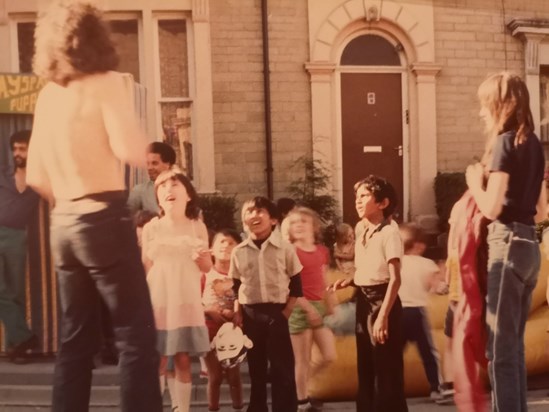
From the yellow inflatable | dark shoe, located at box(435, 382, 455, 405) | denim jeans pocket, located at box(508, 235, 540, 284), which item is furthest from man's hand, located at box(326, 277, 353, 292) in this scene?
denim jeans pocket, located at box(508, 235, 540, 284)

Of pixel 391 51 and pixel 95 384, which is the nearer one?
pixel 95 384

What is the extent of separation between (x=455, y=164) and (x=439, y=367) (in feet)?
3.22

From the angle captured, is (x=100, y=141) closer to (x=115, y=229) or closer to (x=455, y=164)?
(x=115, y=229)

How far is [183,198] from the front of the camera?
2893mm

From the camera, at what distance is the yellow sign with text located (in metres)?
2.85

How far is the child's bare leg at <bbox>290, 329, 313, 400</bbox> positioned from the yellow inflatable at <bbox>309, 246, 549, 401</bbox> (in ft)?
0.39

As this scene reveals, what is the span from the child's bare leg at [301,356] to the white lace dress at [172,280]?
89 cm

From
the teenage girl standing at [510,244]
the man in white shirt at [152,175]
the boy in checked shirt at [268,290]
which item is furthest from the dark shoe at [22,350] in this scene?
the teenage girl standing at [510,244]

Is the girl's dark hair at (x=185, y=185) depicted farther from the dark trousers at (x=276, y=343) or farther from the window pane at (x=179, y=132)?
the window pane at (x=179, y=132)

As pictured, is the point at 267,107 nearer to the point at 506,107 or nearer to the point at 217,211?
the point at 217,211

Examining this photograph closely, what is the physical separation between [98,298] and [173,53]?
11.0ft

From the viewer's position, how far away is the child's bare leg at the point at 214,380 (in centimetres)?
377

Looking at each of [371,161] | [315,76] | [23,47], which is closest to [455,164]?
[371,161]

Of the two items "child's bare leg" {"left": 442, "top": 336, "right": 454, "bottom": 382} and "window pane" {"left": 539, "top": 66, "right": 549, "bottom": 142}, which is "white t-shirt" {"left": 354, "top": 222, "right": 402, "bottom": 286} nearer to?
"child's bare leg" {"left": 442, "top": 336, "right": 454, "bottom": 382}
